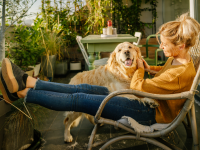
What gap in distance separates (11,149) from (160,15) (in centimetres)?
565

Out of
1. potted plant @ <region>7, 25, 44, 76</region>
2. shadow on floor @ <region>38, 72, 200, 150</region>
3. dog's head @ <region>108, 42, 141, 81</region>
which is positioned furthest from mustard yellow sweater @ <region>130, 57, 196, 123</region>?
potted plant @ <region>7, 25, 44, 76</region>

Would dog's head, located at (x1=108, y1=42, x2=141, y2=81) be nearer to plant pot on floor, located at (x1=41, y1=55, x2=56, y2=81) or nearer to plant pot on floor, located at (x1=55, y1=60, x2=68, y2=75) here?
plant pot on floor, located at (x1=41, y1=55, x2=56, y2=81)

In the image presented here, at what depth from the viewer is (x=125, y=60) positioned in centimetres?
157

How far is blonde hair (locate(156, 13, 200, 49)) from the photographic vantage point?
109 cm

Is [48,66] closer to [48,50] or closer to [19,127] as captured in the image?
[48,50]

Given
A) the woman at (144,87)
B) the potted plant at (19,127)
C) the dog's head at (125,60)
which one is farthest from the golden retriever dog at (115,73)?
the potted plant at (19,127)

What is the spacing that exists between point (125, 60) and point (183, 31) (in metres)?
0.55

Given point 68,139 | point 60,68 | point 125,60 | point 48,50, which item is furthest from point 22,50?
point 125,60

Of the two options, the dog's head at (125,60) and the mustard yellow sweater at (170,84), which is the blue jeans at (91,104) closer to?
the mustard yellow sweater at (170,84)

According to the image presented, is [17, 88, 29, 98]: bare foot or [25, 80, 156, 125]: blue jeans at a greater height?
[17, 88, 29, 98]: bare foot

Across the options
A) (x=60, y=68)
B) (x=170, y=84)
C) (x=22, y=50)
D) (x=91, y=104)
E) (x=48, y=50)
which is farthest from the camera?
(x=60, y=68)

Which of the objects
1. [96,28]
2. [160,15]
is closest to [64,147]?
[96,28]

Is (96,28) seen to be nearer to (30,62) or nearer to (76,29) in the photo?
(76,29)

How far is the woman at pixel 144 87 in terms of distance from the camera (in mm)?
1112
